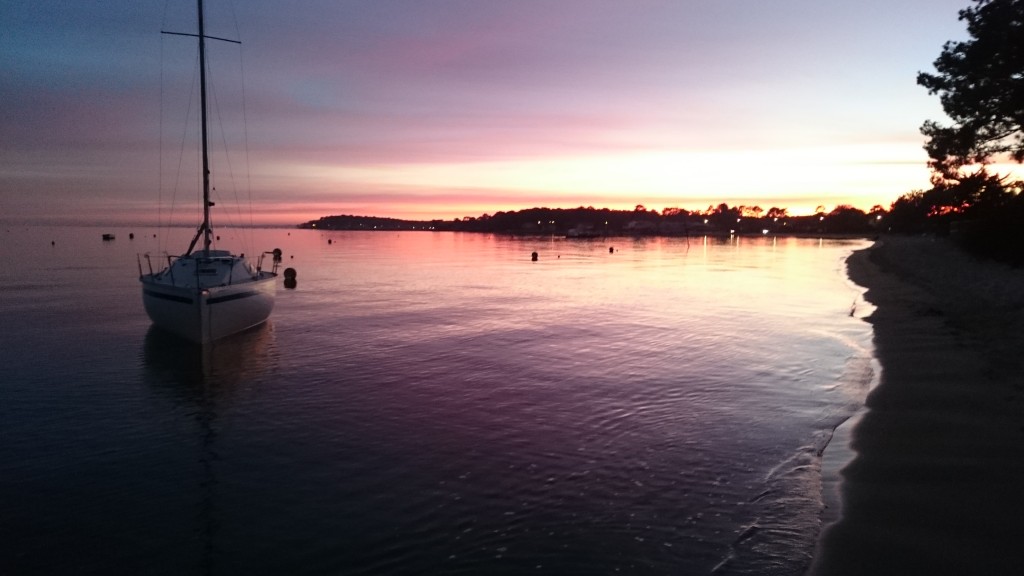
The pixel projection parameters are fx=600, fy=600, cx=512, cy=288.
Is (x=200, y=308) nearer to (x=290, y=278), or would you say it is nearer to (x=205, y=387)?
(x=205, y=387)

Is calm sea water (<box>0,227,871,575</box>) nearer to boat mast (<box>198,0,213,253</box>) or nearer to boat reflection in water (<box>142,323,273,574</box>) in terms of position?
boat reflection in water (<box>142,323,273,574</box>)

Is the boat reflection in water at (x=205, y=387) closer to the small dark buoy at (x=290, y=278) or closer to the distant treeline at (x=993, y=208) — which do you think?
the small dark buoy at (x=290, y=278)

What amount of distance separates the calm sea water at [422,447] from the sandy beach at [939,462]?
56 cm

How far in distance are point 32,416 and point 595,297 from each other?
25298mm

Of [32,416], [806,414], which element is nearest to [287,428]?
[32,416]

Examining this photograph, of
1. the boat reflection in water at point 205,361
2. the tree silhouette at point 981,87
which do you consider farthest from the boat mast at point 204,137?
the tree silhouette at point 981,87

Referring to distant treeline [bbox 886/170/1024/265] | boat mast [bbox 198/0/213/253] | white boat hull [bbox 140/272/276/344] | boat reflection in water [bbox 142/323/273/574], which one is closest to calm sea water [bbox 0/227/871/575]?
boat reflection in water [bbox 142/323/273/574]

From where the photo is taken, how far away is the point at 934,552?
5.96 m

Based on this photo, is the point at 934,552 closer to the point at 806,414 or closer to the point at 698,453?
the point at 698,453

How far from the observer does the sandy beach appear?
5.98m

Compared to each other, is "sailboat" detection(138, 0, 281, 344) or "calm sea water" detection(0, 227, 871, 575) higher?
"sailboat" detection(138, 0, 281, 344)

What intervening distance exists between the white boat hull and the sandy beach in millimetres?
17909

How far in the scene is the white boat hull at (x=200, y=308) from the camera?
18828 mm

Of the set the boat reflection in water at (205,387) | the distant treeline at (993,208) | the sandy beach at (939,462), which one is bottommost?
the boat reflection in water at (205,387)
